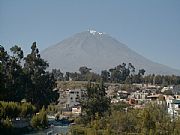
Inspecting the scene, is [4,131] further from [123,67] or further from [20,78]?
[123,67]

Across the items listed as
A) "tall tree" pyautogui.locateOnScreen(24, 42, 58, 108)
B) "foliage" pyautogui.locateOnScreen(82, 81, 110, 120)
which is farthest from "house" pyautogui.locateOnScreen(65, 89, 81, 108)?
"foliage" pyautogui.locateOnScreen(82, 81, 110, 120)

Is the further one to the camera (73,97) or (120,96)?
(73,97)

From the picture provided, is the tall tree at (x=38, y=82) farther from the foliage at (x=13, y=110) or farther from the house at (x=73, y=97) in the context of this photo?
the house at (x=73, y=97)

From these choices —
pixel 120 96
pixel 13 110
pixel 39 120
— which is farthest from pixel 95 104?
pixel 120 96

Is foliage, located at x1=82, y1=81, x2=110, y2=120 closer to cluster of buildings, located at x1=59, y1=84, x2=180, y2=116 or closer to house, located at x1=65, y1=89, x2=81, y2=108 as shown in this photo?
cluster of buildings, located at x1=59, y1=84, x2=180, y2=116

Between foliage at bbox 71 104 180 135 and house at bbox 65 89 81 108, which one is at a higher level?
house at bbox 65 89 81 108

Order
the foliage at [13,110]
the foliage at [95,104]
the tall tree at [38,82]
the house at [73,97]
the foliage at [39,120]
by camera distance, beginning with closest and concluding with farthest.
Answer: the foliage at [13,110] → the foliage at [39,120] → the foliage at [95,104] → the tall tree at [38,82] → the house at [73,97]

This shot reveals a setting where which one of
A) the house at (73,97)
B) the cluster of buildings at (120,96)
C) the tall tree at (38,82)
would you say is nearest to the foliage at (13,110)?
the tall tree at (38,82)

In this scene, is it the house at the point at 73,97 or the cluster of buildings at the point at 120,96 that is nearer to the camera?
the cluster of buildings at the point at 120,96

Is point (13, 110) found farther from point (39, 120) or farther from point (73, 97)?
point (73, 97)

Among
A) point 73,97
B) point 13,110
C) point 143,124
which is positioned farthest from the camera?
point 73,97

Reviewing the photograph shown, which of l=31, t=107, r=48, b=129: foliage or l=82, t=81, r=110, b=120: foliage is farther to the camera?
l=82, t=81, r=110, b=120: foliage

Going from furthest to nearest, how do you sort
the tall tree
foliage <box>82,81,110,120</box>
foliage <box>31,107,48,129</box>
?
the tall tree → foliage <box>82,81,110,120</box> → foliage <box>31,107,48,129</box>
